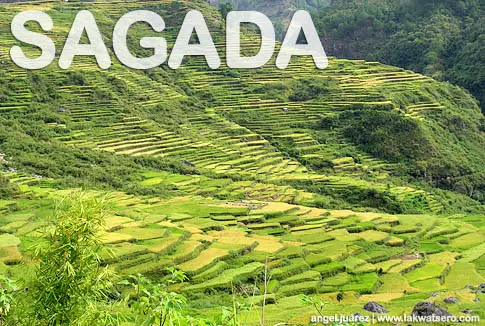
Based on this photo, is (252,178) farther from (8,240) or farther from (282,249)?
(8,240)

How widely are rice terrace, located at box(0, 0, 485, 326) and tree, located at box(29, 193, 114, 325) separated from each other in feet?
0.67

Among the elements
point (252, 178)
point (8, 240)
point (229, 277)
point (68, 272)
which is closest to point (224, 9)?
point (252, 178)

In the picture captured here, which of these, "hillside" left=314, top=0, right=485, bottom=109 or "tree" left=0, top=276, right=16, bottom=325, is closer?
"tree" left=0, top=276, right=16, bottom=325

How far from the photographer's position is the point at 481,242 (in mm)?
21594

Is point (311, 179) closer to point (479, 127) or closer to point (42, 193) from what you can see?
point (42, 193)

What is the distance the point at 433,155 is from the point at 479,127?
9.47 meters

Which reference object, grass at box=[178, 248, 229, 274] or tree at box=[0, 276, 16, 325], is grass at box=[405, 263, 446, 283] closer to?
grass at box=[178, 248, 229, 274]

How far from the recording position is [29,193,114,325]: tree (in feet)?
12.5

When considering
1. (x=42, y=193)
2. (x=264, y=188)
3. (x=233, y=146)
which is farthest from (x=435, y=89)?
(x=42, y=193)

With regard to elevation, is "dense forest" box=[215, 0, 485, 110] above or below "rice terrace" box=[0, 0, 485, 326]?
above

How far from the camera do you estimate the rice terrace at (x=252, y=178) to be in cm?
1393

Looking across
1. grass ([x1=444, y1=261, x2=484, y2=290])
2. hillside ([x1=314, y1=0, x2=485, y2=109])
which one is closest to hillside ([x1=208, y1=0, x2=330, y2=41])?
hillside ([x1=314, y1=0, x2=485, y2=109])

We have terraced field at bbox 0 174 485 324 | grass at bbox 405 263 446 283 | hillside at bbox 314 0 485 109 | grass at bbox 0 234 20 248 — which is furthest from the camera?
hillside at bbox 314 0 485 109

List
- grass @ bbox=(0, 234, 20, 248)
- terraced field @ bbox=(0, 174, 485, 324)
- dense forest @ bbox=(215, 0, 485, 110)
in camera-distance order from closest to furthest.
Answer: terraced field @ bbox=(0, 174, 485, 324)
grass @ bbox=(0, 234, 20, 248)
dense forest @ bbox=(215, 0, 485, 110)
